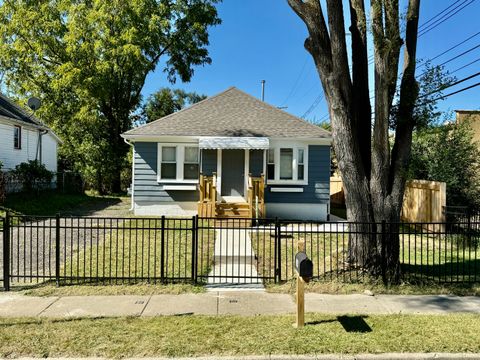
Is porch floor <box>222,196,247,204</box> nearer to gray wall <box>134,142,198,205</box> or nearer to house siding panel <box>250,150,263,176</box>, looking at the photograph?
house siding panel <box>250,150,263,176</box>

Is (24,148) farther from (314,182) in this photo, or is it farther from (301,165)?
(314,182)

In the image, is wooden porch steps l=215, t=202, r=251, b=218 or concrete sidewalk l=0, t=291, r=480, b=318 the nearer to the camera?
concrete sidewalk l=0, t=291, r=480, b=318

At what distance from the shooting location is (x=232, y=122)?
15680 millimetres

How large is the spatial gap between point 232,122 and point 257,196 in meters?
3.66

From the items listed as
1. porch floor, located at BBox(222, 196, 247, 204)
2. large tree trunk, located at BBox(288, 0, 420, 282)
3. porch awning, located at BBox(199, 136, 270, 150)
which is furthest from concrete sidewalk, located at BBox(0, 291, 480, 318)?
porch floor, located at BBox(222, 196, 247, 204)

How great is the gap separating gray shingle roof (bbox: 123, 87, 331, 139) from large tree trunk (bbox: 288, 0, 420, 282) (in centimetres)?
776

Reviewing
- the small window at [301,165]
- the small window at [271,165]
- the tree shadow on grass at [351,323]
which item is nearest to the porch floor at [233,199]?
the small window at [271,165]

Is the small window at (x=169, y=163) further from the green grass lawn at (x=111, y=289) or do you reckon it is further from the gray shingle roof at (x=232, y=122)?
Result: the green grass lawn at (x=111, y=289)

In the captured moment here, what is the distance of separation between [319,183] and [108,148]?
627 inches

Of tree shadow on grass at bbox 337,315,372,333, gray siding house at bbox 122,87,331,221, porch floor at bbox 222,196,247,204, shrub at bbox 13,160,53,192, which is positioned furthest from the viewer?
shrub at bbox 13,160,53,192

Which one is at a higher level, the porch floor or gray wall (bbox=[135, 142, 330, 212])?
gray wall (bbox=[135, 142, 330, 212])

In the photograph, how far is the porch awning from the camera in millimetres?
13789

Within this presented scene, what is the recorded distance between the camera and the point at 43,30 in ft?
81.6

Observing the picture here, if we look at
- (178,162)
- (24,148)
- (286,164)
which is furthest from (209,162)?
(24,148)
